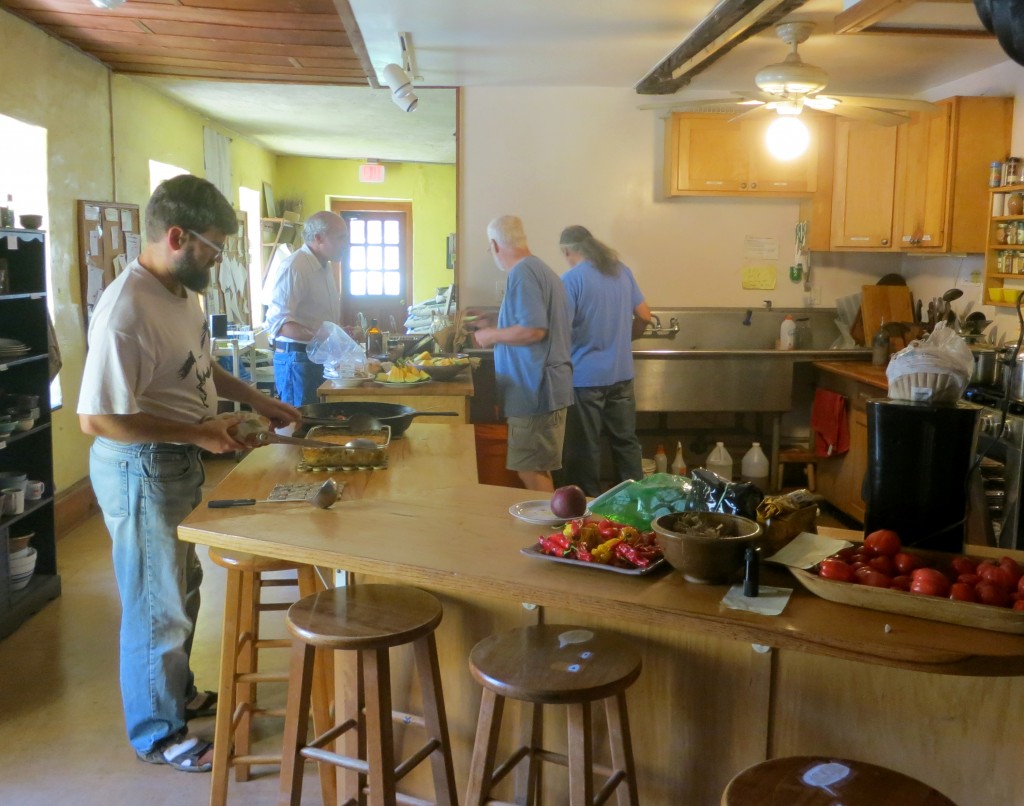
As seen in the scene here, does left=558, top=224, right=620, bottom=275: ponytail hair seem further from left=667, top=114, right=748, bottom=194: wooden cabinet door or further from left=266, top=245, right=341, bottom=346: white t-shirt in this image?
left=667, top=114, right=748, bottom=194: wooden cabinet door

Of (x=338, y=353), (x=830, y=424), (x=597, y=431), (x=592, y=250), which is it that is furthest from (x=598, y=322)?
(x=830, y=424)

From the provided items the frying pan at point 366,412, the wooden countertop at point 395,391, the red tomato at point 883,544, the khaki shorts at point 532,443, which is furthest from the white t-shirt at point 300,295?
the red tomato at point 883,544

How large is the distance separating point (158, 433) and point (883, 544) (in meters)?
1.71

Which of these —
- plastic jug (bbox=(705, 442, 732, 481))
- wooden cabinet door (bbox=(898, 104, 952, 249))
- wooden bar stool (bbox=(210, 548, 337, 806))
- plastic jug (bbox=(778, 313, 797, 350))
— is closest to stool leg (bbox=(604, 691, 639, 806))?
wooden bar stool (bbox=(210, 548, 337, 806))

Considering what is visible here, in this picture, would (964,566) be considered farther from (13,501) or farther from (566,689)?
(13,501)

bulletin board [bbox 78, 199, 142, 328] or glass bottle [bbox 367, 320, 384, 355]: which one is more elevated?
bulletin board [bbox 78, 199, 142, 328]

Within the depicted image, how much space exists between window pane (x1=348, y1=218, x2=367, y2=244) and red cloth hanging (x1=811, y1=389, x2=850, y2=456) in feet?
23.3

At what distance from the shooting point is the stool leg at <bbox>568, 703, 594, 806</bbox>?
1.67m

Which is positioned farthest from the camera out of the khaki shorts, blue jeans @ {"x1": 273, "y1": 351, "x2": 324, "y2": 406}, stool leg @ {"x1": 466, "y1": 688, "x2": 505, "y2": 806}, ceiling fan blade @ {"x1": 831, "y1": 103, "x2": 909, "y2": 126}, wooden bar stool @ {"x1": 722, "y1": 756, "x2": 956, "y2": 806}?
blue jeans @ {"x1": 273, "y1": 351, "x2": 324, "y2": 406}

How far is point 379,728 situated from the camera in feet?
6.12

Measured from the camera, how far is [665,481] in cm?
200

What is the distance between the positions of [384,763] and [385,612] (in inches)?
11.7

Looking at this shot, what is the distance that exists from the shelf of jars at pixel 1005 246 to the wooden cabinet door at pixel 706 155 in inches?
60.3

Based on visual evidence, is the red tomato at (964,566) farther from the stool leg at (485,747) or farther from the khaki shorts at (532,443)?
the khaki shorts at (532,443)
